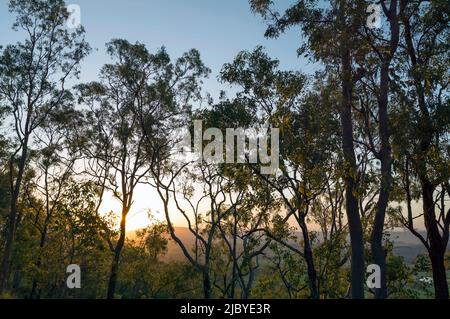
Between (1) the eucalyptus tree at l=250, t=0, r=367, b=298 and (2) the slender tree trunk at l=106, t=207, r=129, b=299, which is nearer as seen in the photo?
(1) the eucalyptus tree at l=250, t=0, r=367, b=298

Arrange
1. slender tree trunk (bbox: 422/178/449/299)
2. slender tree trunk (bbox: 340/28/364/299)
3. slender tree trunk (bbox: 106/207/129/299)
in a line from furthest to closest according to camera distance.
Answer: slender tree trunk (bbox: 106/207/129/299) → slender tree trunk (bbox: 422/178/449/299) → slender tree trunk (bbox: 340/28/364/299)

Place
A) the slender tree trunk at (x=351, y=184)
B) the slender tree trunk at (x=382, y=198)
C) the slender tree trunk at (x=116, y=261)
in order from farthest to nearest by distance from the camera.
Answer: the slender tree trunk at (x=116, y=261) → the slender tree trunk at (x=351, y=184) → the slender tree trunk at (x=382, y=198)

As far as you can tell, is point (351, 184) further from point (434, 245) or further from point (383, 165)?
point (434, 245)

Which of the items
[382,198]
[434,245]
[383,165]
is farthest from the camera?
[434,245]

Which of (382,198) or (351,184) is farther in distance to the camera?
(351,184)

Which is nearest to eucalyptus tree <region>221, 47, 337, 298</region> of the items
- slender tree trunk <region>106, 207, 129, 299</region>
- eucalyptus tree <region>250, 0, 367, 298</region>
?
eucalyptus tree <region>250, 0, 367, 298</region>

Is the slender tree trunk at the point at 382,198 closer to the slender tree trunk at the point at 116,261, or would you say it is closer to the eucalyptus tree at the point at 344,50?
the eucalyptus tree at the point at 344,50

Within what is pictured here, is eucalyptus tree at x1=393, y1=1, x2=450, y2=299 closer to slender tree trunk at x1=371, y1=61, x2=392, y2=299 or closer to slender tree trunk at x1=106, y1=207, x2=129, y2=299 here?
slender tree trunk at x1=371, y1=61, x2=392, y2=299

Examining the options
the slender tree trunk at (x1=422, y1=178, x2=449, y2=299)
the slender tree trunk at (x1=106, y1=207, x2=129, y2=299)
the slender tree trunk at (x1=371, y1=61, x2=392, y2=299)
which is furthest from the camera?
the slender tree trunk at (x1=106, y1=207, x2=129, y2=299)

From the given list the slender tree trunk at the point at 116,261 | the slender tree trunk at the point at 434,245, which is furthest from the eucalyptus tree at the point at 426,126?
the slender tree trunk at the point at 116,261

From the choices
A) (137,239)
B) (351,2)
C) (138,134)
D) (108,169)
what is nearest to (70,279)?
(137,239)

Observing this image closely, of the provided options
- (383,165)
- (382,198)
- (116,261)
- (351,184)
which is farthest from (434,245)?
(116,261)
